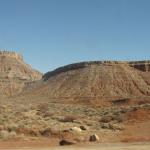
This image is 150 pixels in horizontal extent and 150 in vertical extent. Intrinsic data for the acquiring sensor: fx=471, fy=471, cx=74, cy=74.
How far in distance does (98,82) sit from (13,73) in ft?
186

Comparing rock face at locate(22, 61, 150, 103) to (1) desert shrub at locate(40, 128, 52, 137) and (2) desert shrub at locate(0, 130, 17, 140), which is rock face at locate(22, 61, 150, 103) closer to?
(1) desert shrub at locate(40, 128, 52, 137)

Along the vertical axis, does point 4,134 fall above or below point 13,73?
below

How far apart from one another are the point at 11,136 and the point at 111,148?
34.8 feet

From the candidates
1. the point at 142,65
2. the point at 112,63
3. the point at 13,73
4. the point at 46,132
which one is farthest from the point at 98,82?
the point at 46,132

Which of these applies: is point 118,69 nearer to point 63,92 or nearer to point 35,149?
point 63,92

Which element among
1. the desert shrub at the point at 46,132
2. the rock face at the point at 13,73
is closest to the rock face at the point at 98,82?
the rock face at the point at 13,73

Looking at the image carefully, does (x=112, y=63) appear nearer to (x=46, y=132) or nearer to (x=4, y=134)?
(x=46, y=132)

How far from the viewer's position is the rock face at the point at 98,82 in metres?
105

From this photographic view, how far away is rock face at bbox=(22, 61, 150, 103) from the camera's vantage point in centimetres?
10456

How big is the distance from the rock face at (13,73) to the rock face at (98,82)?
21.3 metres

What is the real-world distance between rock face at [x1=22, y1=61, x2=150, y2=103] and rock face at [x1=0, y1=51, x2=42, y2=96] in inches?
839

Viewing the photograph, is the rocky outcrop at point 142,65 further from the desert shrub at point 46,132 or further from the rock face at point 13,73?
the desert shrub at point 46,132

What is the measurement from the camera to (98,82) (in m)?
110

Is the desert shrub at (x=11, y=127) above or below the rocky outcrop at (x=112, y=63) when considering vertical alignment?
below
